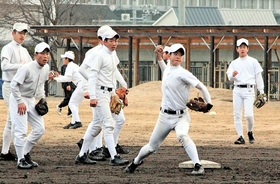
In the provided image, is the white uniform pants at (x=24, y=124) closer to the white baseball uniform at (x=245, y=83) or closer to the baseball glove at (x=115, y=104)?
Answer: the baseball glove at (x=115, y=104)

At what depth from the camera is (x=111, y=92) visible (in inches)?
551

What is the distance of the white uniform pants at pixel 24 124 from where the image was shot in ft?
43.7

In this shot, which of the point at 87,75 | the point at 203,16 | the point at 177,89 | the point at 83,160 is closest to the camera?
the point at 177,89

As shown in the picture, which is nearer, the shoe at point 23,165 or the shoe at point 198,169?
the shoe at point 198,169

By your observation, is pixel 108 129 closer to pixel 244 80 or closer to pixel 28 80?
pixel 28 80

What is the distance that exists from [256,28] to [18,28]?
28848 mm

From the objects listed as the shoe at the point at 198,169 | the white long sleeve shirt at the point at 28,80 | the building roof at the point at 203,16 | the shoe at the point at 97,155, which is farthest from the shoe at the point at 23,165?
the building roof at the point at 203,16

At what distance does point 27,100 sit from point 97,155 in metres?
1.89

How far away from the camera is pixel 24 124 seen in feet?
43.9

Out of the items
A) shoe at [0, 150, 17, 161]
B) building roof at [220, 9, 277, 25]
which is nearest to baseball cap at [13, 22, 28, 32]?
shoe at [0, 150, 17, 161]

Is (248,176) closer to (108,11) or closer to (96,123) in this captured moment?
(96,123)

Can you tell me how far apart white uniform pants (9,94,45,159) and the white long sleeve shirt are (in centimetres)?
13

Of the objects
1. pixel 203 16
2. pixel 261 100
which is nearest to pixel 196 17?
pixel 203 16

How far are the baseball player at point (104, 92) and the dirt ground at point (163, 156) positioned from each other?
0.30 metres
